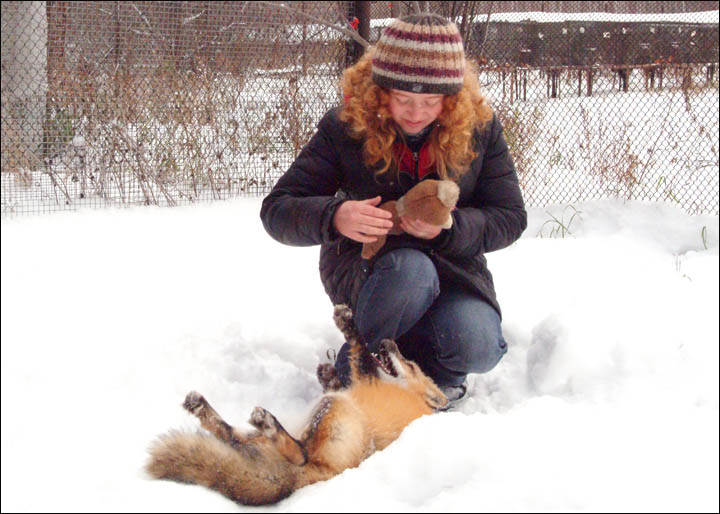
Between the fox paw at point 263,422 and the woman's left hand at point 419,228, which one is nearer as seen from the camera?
the fox paw at point 263,422

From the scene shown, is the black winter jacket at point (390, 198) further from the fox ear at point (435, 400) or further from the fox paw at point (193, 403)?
the fox paw at point (193, 403)

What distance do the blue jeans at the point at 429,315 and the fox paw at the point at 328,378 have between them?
68mm

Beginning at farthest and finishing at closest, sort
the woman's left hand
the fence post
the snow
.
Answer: the fence post < the woman's left hand < the snow

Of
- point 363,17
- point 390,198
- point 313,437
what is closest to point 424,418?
point 313,437

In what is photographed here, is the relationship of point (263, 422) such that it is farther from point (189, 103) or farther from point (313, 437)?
point (189, 103)

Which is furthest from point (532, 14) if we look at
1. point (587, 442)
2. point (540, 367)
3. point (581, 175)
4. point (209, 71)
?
point (587, 442)

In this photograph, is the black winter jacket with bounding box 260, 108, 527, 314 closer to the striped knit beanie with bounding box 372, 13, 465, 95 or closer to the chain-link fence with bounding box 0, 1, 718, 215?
the striped knit beanie with bounding box 372, 13, 465, 95

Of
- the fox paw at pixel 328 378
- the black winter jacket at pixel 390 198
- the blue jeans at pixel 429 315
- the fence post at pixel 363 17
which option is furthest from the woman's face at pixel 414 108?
the fence post at pixel 363 17

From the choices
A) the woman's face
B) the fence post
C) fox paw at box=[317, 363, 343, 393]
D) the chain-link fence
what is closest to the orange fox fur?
the woman's face

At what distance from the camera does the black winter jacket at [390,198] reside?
2.49 metres

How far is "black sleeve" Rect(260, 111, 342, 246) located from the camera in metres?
2.38

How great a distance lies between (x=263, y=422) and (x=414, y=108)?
3.57 ft

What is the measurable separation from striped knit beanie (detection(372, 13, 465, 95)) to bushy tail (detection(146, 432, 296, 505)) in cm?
122

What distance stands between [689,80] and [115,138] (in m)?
5.08
